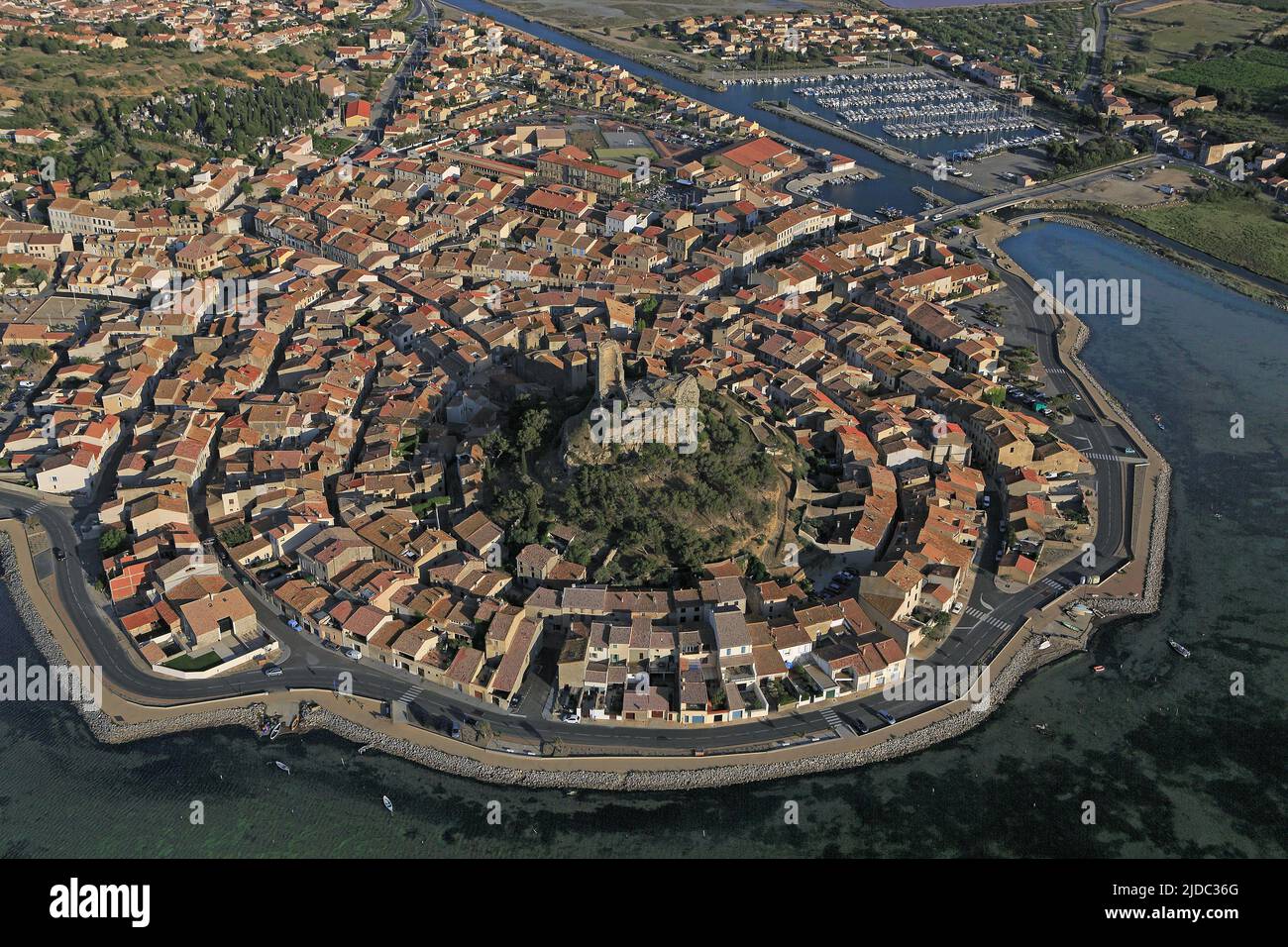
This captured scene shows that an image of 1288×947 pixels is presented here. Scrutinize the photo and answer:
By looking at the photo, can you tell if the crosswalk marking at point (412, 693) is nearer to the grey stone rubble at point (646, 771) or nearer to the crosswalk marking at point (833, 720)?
the grey stone rubble at point (646, 771)

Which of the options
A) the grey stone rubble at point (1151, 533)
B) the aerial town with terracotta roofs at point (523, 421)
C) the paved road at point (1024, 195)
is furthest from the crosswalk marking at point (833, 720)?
the paved road at point (1024, 195)

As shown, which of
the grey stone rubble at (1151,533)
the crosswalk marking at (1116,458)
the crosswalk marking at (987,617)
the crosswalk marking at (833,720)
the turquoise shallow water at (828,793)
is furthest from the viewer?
the crosswalk marking at (1116,458)

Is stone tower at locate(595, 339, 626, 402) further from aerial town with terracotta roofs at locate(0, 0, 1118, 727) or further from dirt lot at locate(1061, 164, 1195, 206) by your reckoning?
dirt lot at locate(1061, 164, 1195, 206)

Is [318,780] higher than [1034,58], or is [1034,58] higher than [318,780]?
[1034,58]

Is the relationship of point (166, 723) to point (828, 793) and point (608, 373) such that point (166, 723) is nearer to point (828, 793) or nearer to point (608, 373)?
point (608, 373)

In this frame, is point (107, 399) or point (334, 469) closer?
point (334, 469)

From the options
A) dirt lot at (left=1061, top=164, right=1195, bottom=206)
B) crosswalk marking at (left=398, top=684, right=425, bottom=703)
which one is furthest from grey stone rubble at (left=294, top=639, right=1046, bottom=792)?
dirt lot at (left=1061, top=164, right=1195, bottom=206)
